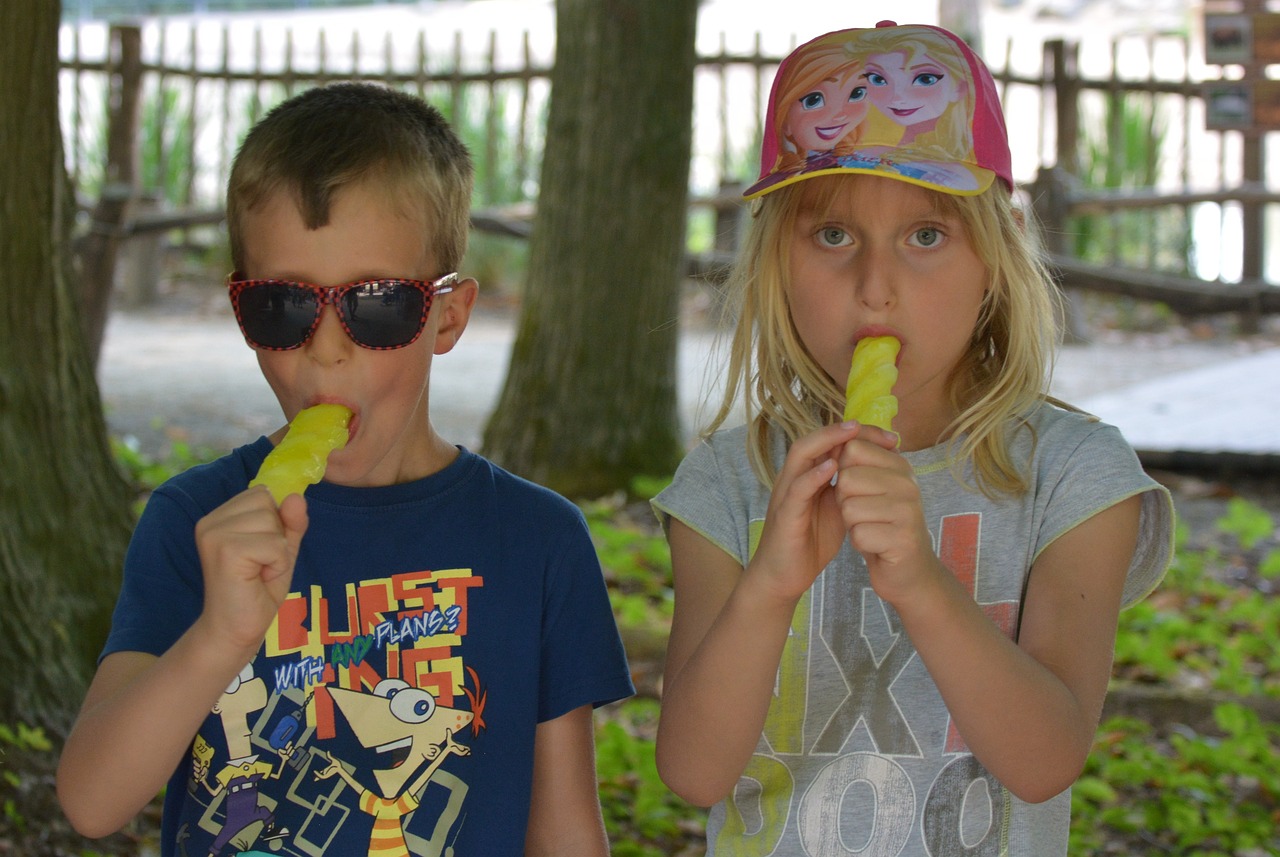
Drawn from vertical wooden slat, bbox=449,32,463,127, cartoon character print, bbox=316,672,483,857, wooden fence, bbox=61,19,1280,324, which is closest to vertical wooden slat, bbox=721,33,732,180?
wooden fence, bbox=61,19,1280,324

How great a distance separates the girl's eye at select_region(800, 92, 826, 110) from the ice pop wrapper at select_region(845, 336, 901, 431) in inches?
14.1

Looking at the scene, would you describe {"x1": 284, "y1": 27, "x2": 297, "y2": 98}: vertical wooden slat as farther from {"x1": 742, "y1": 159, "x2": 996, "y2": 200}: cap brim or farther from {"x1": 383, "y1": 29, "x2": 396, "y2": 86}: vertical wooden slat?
{"x1": 742, "y1": 159, "x2": 996, "y2": 200}: cap brim

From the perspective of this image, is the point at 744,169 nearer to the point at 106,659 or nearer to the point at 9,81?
the point at 9,81

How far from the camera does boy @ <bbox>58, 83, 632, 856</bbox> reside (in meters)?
1.87

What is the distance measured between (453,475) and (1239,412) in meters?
7.52

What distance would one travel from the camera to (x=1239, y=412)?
843 centimetres

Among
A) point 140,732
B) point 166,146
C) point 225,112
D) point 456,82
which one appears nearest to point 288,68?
point 225,112

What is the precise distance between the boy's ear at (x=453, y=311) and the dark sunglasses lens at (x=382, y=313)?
121 mm

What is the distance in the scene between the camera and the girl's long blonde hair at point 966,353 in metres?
2.04

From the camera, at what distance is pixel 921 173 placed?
190cm

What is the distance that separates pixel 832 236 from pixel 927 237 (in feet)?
0.45

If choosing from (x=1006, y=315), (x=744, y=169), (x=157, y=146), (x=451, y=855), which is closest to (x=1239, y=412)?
(x=744, y=169)

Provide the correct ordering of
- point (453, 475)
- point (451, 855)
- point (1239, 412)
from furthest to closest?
point (1239, 412), point (453, 475), point (451, 855)

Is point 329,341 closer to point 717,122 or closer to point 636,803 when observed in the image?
point 636,803
